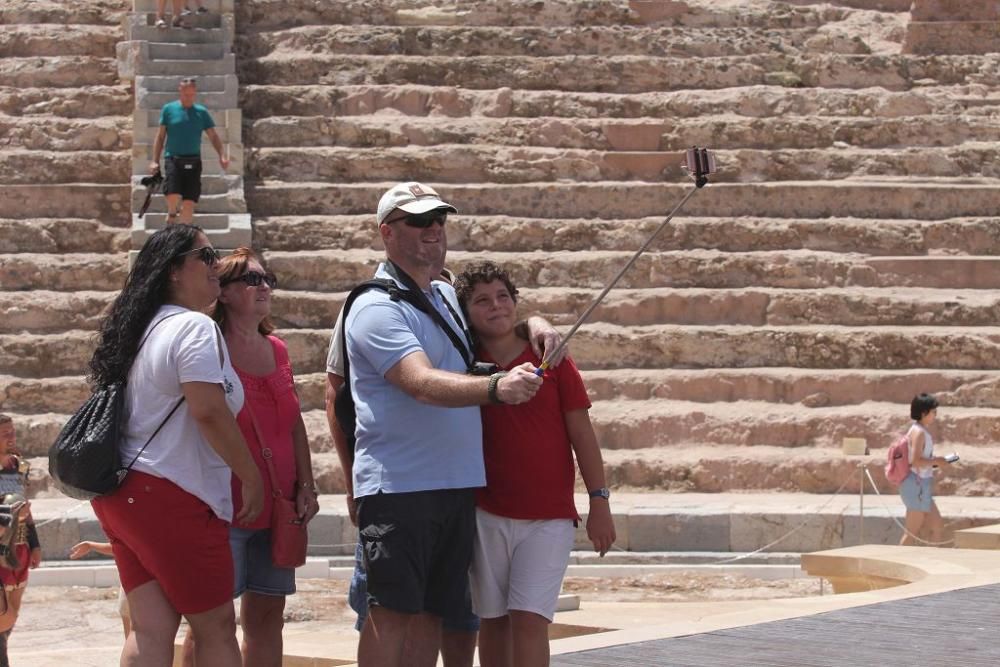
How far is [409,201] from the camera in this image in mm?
5461

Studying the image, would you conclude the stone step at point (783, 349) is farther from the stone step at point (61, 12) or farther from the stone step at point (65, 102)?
the stone step at point (61, 12)

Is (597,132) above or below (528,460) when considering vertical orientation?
above

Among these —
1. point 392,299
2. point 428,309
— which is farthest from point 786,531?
point 392,299

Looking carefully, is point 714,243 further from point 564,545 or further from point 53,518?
point 564,545

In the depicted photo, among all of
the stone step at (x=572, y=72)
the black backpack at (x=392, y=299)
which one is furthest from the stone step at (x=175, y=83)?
the black backpack at (x=392, y=299)

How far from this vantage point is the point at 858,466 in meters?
13.4

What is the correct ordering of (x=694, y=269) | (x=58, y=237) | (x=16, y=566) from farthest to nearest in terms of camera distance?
(x=58, y=237) → (x=694, y=269) → (x=16, y=566)

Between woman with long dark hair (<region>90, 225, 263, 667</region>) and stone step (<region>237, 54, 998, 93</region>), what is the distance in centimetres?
1241

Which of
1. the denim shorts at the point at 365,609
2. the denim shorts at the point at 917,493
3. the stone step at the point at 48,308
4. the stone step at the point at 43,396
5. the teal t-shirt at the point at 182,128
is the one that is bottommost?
the denim shorts at the point at 917,493

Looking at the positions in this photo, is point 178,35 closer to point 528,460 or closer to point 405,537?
point 528,460

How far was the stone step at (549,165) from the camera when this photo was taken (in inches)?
651

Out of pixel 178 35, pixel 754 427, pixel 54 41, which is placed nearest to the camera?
pixel 754 427

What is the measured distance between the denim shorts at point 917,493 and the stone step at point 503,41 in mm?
7528

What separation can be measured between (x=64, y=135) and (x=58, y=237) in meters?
1.48
